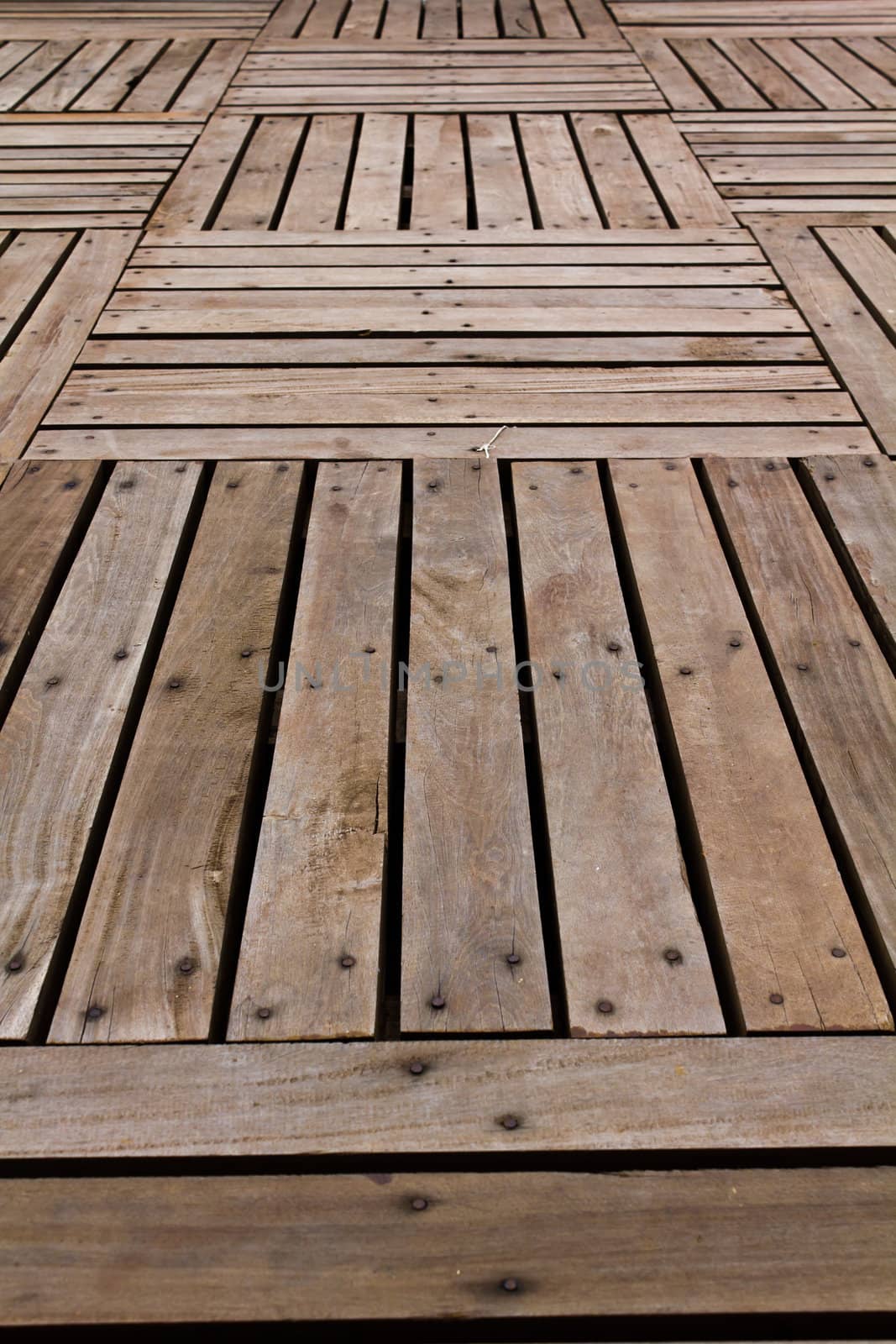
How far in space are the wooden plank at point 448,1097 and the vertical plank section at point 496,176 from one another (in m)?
2.02

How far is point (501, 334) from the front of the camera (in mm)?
2143

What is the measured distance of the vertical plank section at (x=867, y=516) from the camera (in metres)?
1.54

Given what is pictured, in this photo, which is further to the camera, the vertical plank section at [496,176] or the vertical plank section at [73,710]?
the vertical plank section at [496,176]

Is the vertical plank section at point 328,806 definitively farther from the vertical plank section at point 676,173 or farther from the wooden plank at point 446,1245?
the vertical plank section at point 676,173

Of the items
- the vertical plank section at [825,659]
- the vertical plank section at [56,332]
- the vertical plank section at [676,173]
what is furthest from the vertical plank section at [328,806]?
the vertical plank section at [676,173]

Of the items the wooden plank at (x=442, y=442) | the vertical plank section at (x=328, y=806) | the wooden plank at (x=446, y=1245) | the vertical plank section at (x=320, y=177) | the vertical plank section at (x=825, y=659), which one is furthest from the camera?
the vertical plank section at (x=320, y=177)

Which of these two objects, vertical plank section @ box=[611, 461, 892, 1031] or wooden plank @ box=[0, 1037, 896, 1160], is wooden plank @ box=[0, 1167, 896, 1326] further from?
vertical plank section @ box=[611, 461, 892, 1031]

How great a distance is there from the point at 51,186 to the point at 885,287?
6.21ft

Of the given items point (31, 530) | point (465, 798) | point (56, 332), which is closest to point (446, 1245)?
point (465, 798)

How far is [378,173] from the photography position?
2.87m

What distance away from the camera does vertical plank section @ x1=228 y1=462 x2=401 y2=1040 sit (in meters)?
1.06

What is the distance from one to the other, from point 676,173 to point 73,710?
2.16 meters

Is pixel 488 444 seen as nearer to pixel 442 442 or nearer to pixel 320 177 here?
pixel 442 442

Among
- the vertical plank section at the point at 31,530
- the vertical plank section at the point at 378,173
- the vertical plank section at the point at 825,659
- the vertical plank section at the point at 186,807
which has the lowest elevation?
the vertical plank section at the point at 825,659
